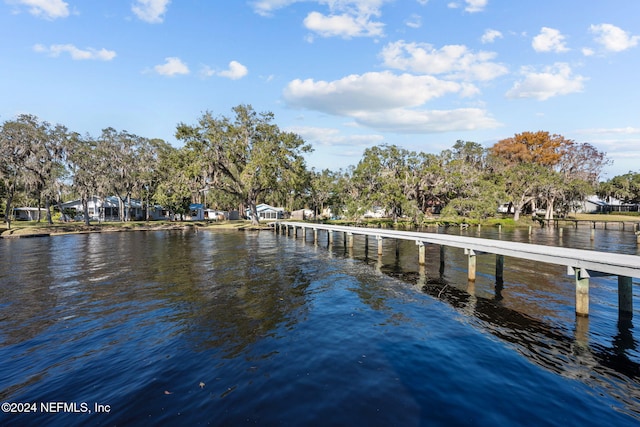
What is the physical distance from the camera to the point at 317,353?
782 centimetres

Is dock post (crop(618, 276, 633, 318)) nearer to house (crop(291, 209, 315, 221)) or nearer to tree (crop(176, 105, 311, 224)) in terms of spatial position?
tree (crop(176, 105, 311, 224))

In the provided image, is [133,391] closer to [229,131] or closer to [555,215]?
[229,131]

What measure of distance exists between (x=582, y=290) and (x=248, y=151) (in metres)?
44.9

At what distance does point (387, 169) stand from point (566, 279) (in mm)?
41477

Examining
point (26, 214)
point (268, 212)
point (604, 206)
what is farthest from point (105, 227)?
point (604, 206)

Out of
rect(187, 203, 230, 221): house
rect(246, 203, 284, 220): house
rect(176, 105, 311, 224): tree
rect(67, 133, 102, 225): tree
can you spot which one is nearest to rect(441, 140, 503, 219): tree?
rect(176, 105, 311, 224): tree

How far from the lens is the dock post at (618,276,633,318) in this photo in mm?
9930

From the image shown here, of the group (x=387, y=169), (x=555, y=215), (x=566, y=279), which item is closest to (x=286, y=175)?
(x=387, y=169)

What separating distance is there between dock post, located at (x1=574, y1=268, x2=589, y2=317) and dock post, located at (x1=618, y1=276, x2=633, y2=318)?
1.02 metres

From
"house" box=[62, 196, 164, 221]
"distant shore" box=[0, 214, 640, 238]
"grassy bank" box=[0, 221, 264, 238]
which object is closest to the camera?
"grassy bank" box=[0, 221, 264, 238]

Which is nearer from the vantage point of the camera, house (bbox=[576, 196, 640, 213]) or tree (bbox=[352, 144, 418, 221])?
tree (bbox=[352, 144, 418, 221])

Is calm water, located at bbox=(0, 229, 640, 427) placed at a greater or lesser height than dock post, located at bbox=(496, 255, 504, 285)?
lesser

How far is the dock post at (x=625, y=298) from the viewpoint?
32.6ft

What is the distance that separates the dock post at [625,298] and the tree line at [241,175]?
39696 mm
